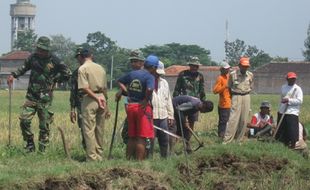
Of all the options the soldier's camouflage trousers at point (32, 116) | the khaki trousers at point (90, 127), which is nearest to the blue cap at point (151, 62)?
the khaki trousers at point (90, 127)

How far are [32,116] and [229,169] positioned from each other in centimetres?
343

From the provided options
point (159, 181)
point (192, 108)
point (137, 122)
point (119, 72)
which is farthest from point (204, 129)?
point (119, 72)

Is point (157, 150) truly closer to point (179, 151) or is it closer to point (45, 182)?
point (179, 151)

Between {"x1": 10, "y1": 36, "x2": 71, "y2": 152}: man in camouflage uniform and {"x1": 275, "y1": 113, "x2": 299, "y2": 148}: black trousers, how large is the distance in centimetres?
429

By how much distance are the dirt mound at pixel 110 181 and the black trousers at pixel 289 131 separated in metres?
4.74

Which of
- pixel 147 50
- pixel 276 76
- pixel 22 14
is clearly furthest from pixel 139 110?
pixel 22 14

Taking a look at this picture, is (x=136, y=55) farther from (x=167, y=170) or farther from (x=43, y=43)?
(x=167, y=170)

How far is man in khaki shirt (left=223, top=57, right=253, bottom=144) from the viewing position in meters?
12.1

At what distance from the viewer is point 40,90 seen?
10.4 m

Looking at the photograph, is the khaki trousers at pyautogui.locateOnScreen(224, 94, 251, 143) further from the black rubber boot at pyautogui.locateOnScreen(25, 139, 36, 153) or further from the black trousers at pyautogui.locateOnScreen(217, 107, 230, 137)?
the black rubber boot at pyautogui.locateOnScreen(25, 139, 36, 153)

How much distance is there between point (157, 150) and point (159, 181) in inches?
152

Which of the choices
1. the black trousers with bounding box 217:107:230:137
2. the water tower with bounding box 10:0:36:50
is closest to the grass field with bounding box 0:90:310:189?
the black trousers with bounding box 217:107:230:137

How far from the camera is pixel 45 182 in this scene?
23.8 ft

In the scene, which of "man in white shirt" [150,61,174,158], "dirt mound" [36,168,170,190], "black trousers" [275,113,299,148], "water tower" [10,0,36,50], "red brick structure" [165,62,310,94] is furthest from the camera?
"water tower" [10,0,36,50]
